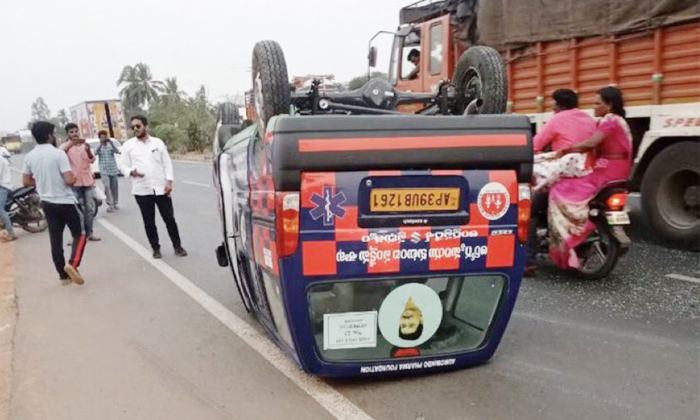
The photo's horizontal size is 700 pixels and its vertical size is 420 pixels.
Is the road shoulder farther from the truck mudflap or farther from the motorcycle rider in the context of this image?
the motorcycle rider

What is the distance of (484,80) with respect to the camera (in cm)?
484

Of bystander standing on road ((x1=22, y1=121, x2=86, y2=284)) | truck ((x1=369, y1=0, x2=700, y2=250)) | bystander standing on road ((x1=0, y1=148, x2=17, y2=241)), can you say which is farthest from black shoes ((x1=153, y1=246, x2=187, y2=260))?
bystander standing on road ((x1=0, y1=148, x2=17, y2=241))

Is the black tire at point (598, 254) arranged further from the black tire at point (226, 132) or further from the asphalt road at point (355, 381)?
the black tire at point (226, 132)

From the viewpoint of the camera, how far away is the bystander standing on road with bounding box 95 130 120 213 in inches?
451

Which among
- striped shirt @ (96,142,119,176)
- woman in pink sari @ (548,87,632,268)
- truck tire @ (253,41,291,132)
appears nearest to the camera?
truck tire @ (253,41,291,132)

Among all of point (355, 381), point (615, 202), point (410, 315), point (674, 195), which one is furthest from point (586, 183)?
point (355, 381)

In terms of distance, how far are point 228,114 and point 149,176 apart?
176cm

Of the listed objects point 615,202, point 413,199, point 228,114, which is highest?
point 228,114

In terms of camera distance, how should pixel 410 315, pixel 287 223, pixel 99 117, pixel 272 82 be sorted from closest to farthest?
pixel 287 223
pixel 410 315
pixel 272 82
pixel 99 117

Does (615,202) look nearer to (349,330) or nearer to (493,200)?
(493,200)

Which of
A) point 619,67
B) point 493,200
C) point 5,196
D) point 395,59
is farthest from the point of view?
point 395,59

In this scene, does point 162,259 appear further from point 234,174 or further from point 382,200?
point 382,200

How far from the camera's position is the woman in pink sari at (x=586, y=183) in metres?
5.20

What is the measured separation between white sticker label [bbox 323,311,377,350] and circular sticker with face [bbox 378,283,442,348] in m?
0.06
